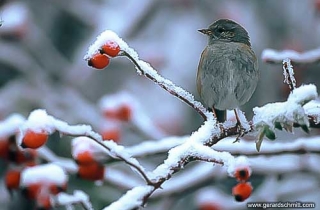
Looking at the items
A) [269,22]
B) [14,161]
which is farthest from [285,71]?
[269,22]

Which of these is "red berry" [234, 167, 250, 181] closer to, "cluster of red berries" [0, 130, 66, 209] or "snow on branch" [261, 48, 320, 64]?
"snow on branch" [261, 48, 320, 64]

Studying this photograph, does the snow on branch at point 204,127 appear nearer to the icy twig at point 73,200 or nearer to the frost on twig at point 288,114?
the frost on twig at point 288,114

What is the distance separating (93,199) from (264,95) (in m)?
1.47

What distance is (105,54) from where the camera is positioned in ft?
4.80

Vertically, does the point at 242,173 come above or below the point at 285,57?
below

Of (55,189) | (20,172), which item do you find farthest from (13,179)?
(55,189)

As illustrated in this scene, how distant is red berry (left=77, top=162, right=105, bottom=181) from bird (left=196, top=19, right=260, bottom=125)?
54cm

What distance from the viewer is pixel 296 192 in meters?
2.60

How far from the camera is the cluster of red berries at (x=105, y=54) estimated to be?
1.44 m

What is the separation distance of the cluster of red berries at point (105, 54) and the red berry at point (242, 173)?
41 cm

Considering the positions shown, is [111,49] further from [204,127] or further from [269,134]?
[269,134]

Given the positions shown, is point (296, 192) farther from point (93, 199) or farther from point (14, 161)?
point (93, 199)

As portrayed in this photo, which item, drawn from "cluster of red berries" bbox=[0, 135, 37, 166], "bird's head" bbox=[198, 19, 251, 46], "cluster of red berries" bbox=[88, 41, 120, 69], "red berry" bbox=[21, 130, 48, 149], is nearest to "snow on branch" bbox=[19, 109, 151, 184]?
"red berry" bbox=[21, 130, 48, 149]

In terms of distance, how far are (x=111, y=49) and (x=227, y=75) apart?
87 centimetres
